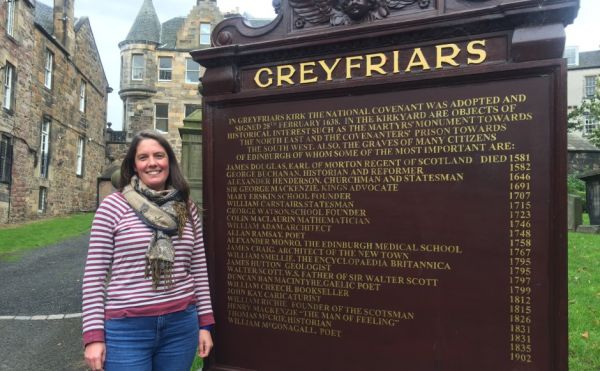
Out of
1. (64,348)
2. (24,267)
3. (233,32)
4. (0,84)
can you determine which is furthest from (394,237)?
(0,84)

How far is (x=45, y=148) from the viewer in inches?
951

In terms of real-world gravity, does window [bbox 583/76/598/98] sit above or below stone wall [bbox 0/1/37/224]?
above

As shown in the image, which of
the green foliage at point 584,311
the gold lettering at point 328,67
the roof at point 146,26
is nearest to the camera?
the gold lettering at point 328,67

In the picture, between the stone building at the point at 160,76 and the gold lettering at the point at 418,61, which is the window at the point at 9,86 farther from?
the gold lettering at the point at 418,61

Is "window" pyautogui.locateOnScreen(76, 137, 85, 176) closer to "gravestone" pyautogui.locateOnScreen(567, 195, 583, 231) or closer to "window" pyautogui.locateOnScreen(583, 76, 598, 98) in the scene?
"gravestone" pyautogui.locateOnScreen(567, 195, 583, 231)

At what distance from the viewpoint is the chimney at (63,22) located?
1019 inches

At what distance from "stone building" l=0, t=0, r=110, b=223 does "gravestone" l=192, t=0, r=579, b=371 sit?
1917 centimetres

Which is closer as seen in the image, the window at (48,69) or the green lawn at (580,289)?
the green lawn at (580,289)

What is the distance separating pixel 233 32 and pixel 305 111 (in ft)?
2.77

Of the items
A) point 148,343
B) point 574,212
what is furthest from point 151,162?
point 574,212

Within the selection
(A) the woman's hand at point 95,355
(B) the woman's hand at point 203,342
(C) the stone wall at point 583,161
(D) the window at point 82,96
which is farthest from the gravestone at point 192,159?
(C) the stone wall at point 583,161

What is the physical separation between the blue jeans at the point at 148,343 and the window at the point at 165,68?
34577 millimetres

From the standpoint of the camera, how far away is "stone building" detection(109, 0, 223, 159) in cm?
3475

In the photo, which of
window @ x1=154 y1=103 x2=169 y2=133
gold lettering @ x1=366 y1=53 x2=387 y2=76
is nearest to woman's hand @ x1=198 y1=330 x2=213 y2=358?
gold lettering @ x1=366 y1=53 x2=387 y2=76
